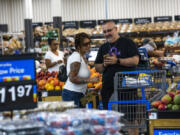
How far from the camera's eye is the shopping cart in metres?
4.98

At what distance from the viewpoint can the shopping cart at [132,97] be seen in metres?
4.98

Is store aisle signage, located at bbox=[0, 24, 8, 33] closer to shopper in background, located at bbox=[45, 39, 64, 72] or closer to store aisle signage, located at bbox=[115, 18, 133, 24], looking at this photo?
store aisle signage, located at bbox=[115, 18, 133, 24]

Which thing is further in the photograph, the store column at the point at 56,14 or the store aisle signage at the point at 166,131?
the store column at the point at 56,14

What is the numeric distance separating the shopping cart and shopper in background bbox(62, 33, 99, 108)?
288 millimetres

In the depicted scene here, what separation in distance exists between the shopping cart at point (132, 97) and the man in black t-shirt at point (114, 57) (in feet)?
0.37

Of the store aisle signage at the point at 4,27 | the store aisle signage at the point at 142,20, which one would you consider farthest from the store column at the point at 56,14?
the store aisle signage at the point at 4,27

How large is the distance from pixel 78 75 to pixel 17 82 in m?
2.31

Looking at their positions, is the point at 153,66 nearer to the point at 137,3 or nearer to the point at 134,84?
the point at 134,84

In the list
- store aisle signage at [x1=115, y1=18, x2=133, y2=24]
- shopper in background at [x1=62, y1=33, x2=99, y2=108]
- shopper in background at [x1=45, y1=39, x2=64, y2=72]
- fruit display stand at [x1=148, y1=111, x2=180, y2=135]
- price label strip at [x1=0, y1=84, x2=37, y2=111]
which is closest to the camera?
price label strip at [x1=0, y1=84, x2=37, y2=111]

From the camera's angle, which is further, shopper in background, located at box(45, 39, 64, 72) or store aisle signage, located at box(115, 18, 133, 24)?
store aisle signage, located at box(115, 18, 133, 24)

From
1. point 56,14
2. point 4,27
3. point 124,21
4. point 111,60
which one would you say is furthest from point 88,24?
point 111,60

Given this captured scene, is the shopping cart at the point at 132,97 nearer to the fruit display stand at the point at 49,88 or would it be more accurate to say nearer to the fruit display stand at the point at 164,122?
the fruit display stand at the point at 164,122

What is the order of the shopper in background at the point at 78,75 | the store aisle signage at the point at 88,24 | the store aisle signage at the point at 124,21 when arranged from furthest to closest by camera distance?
the store aisle signage at the point at 88,24, the store aisle signage at the point at 124,21, the shopper in background at the point at 78,75

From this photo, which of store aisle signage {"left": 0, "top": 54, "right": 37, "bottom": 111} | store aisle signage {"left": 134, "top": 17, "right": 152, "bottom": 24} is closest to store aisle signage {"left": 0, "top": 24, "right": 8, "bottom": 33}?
store aisle signage {"left": 134, "top": 17, "right": 152, "bottom": 24}
